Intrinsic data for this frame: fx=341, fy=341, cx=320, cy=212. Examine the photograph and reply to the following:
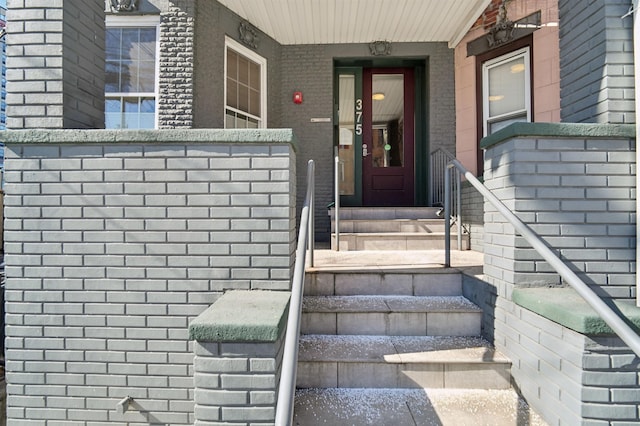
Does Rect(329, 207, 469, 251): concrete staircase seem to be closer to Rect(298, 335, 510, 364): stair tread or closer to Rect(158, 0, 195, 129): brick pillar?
Rect(298, 335, 510, 364): stair tread

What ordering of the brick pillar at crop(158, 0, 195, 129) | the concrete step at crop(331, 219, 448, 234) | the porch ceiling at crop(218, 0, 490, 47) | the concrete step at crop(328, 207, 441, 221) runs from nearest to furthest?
1. the concrete step at crop(331, 219, 448, 234)
2. the brick pillar at crop(158, 0, 195, 129)
3. the porch ceiling at crop(218, 0, 490, 47)
4. the concrete step at crop(328, 207, 441, 221)

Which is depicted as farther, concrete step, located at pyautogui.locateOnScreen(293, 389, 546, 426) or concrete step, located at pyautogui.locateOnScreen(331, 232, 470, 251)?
concrete step, located at pyautogui.locateOnScreen(331, 232, 470, 251)

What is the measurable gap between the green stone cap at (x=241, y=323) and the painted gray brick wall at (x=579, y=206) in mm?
1434

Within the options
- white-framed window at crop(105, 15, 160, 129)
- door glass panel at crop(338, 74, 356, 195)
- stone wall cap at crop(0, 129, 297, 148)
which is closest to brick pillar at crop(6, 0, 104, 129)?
stone wall cap at crop(0, 129, 297, 148)

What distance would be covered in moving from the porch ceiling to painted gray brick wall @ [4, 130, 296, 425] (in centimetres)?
350

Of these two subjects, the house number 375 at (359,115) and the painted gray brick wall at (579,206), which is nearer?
the painted gray brick wall at (579,206)

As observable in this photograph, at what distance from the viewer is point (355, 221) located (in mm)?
4207

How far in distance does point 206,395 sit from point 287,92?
189 inches

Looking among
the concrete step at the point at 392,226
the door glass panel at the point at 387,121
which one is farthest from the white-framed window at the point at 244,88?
the concrete step at the point at 392,226

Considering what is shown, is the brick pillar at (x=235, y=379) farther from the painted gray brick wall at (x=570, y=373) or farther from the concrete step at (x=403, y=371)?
the painted gray brick wall at (x=570, y=373)

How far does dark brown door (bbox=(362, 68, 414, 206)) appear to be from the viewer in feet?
18.3

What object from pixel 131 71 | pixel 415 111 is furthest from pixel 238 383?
pixel 415 111

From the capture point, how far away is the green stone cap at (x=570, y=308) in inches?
59.8

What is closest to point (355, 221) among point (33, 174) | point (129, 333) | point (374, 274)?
point (374, 274)
